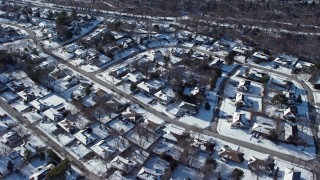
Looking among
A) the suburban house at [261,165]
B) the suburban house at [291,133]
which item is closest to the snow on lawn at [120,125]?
the suburban house at [261,165]

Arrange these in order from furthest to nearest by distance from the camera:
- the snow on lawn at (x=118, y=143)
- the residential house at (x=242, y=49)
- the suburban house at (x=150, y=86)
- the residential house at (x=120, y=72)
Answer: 1. the residential house at (x=242, y=49)
2. the residential house at (x=120, y=72)
3. the suburban house at (x=150, y=86)
4. the snow on lawn at (x=118, y=143)

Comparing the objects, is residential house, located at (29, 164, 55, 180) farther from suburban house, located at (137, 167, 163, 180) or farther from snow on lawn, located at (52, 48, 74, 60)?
snow on lawn, located at (52, 48, 74, 60)

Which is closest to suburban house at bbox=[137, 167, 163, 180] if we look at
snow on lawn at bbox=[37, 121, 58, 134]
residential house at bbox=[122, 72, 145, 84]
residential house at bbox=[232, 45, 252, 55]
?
snow on lawn at bbox=[37, 121, 58, 134]

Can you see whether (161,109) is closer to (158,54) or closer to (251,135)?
(251,135)

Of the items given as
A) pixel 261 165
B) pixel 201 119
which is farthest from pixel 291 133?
pixel 201 119

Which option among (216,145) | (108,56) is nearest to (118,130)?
(216,145)

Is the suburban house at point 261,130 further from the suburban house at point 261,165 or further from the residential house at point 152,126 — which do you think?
the residential house at point 152,126
